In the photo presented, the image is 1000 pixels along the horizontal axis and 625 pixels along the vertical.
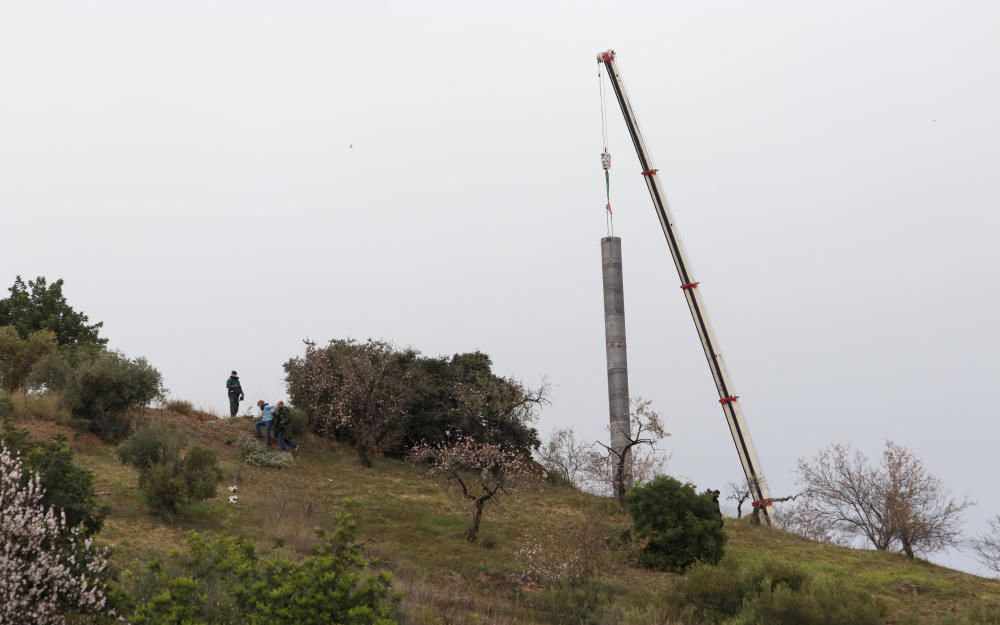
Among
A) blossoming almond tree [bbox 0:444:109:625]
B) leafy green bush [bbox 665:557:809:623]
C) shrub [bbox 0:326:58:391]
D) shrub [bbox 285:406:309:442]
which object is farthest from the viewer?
shrub [bbox 285:406:309:442]

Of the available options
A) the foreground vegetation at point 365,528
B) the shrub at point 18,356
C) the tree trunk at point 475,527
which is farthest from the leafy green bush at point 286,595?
the shrub at point 18,356

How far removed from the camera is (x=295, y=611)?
10242mm

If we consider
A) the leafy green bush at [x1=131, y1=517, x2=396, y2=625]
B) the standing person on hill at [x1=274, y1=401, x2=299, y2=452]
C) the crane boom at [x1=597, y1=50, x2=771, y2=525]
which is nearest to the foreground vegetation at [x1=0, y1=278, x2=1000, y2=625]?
the leafy green bush at [x1=131, y1=517, x2=396, y2=625]

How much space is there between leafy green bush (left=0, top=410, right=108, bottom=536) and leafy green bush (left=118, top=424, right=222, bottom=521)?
6.19 m

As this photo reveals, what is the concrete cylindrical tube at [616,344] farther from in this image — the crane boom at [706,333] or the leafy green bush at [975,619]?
the leafy green bush at [975,619]

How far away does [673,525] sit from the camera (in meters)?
23.4

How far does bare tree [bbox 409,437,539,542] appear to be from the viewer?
23892 mm

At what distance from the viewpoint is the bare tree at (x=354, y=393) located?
112 feet

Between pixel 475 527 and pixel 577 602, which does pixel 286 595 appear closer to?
pixel 577 602

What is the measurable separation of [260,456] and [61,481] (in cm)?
1695

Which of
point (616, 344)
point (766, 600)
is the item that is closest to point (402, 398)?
point (616, 344)

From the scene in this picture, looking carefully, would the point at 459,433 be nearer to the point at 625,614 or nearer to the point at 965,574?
the point at 965,574

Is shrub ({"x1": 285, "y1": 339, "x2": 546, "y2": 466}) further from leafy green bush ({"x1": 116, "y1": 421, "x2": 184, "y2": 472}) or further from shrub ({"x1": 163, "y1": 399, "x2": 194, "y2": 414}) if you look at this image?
leafy green bush ({"x1": 116, "y1": 421, "x2": 184, "y2": 472})

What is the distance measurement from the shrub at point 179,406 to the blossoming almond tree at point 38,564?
2332 cm
